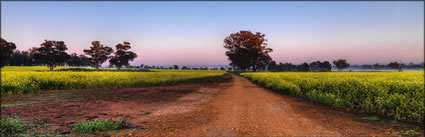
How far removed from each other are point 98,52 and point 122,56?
25.3 feet

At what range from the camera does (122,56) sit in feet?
227

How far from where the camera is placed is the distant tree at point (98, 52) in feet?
215

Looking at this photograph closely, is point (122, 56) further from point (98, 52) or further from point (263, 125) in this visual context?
point (263, 125)

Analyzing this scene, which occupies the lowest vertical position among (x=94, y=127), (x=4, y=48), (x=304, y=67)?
(x=94, y=127)

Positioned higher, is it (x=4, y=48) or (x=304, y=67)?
(x=4, y=48)

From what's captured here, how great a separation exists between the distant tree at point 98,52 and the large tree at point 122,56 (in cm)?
241

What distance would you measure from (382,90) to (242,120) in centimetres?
608

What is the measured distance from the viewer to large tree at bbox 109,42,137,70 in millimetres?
68338

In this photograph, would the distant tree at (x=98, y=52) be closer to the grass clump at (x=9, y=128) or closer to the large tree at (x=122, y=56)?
the large tree at (x=122, y=56)

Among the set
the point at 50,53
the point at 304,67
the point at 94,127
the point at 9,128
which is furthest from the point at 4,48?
the point at 304,67

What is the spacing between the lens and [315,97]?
1090cm

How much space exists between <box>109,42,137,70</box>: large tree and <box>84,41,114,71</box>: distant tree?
2.41 m

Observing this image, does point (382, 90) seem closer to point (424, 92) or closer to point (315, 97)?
point (424, 92)

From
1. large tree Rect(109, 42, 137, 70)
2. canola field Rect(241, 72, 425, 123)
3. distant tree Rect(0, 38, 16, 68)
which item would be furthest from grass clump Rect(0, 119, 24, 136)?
large tree Rect(109, 42, 137, 70)
